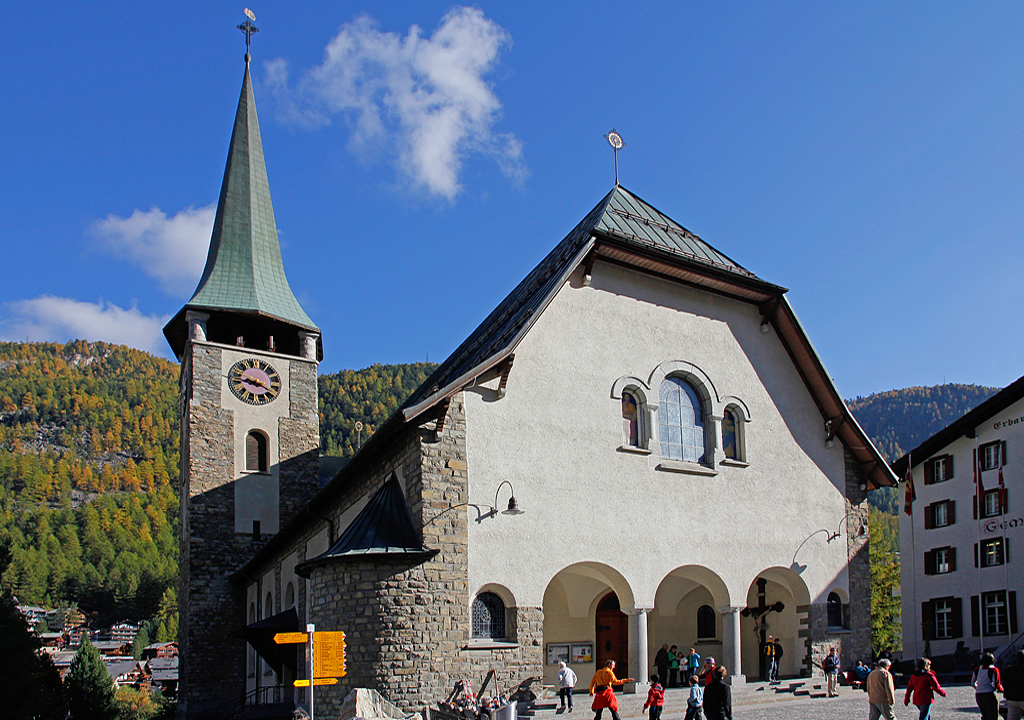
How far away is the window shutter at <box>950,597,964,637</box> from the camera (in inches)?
1308

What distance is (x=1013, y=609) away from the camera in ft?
102

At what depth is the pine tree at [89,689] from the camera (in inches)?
1695

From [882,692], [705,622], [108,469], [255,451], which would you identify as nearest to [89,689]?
[255,451]

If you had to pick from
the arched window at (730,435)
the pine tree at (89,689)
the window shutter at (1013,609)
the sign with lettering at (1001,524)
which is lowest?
the pine tree at (89,689)

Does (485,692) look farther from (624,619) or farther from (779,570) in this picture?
(779,570)

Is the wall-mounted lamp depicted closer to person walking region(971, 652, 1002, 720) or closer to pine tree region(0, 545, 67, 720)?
person walking region(971, 652, 1002, 720)

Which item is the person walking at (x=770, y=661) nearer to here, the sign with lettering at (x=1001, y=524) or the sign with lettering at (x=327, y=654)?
the sign with lettering at (x=327, y=654)

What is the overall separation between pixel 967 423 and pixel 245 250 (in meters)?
28.8

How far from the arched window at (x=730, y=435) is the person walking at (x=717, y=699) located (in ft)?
29.3

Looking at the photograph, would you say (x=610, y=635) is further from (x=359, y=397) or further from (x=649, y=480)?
(x=359, y=397)

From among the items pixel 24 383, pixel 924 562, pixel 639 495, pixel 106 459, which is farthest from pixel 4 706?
pixel 24 383

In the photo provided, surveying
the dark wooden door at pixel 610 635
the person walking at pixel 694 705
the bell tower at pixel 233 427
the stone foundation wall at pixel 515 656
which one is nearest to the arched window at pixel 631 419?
the dark wooden door at pixel 610 635

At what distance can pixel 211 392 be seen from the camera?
3362 cm

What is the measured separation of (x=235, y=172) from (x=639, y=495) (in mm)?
27532
